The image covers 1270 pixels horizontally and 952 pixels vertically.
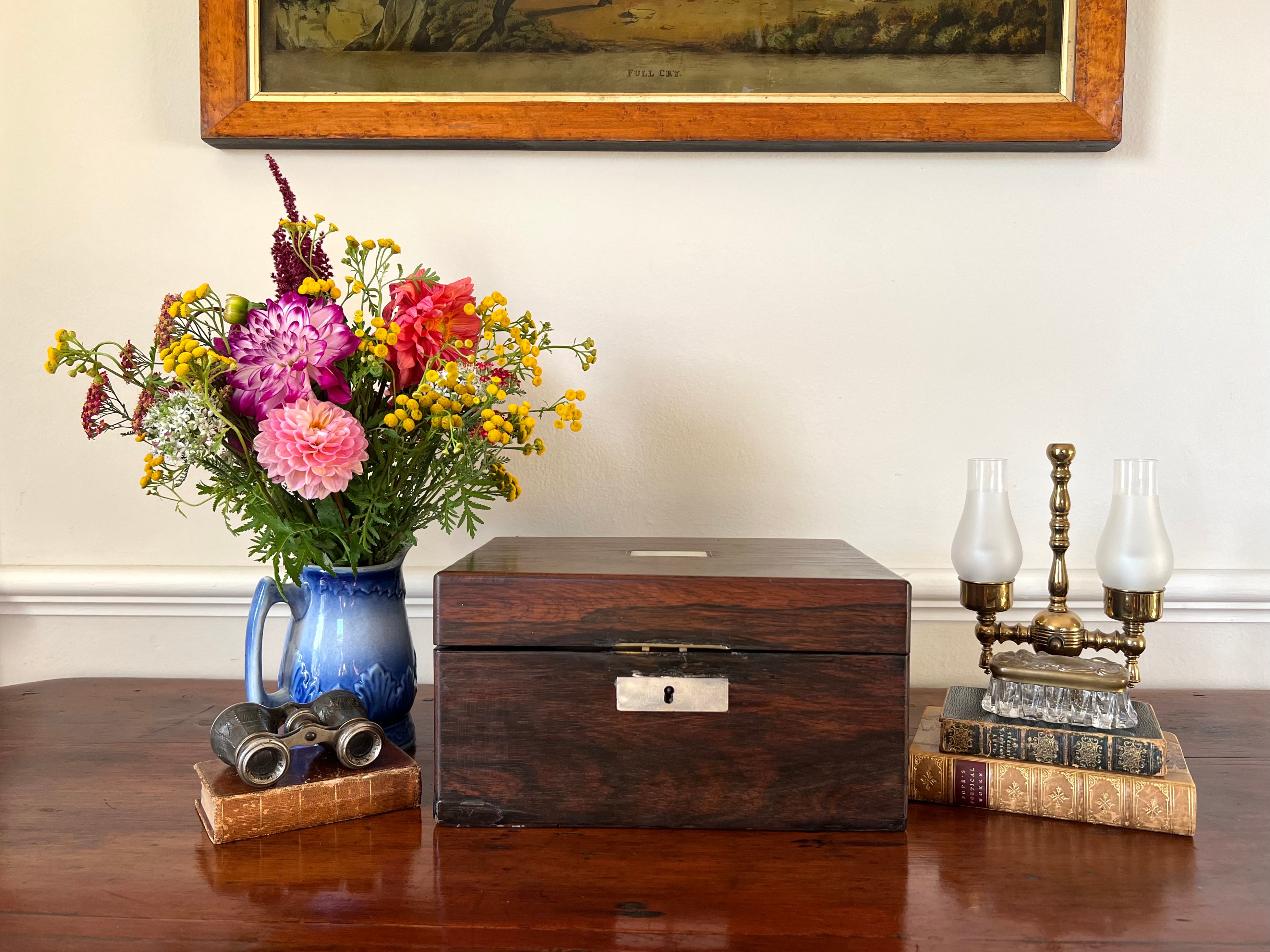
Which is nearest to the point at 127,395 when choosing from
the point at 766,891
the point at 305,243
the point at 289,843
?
the point at 305,243

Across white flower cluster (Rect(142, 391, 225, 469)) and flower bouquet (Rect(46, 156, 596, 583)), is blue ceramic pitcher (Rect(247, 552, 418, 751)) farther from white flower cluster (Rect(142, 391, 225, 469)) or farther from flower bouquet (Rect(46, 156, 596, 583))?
white flower cluster (Rect(142, 391, 225, 469))

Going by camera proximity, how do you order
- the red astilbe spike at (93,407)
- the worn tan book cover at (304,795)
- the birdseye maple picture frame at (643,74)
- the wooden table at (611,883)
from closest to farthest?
the wooden table at (611,883)
the worn tan book cover at (304,795)
the red astilbe spike at (93,407)
the birdseye maple picture frame at (643,74)

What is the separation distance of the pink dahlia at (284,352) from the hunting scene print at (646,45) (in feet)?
1.49

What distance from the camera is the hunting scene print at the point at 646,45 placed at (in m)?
1.08

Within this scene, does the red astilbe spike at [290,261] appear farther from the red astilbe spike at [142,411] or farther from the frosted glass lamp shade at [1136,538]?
the frosted glass lamp shade at [1136,538]

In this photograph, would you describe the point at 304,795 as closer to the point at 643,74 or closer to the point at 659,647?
the point at 659,647

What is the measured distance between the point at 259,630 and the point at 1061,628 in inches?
29.5

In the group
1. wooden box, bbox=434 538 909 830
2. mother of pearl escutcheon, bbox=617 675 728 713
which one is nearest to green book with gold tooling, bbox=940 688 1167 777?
wooden box, bbox=434 538 909 830

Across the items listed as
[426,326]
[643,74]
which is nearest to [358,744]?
[426,326]

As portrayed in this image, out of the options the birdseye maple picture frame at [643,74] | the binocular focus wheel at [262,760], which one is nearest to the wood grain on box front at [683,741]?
the binocular focus wheel at [262,760]

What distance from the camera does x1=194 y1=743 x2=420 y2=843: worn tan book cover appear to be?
697 mm

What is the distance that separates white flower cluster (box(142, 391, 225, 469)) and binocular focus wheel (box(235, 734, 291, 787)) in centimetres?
26

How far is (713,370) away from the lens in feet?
3.71

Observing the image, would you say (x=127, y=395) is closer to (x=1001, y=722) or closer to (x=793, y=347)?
(x=793, y=347)
